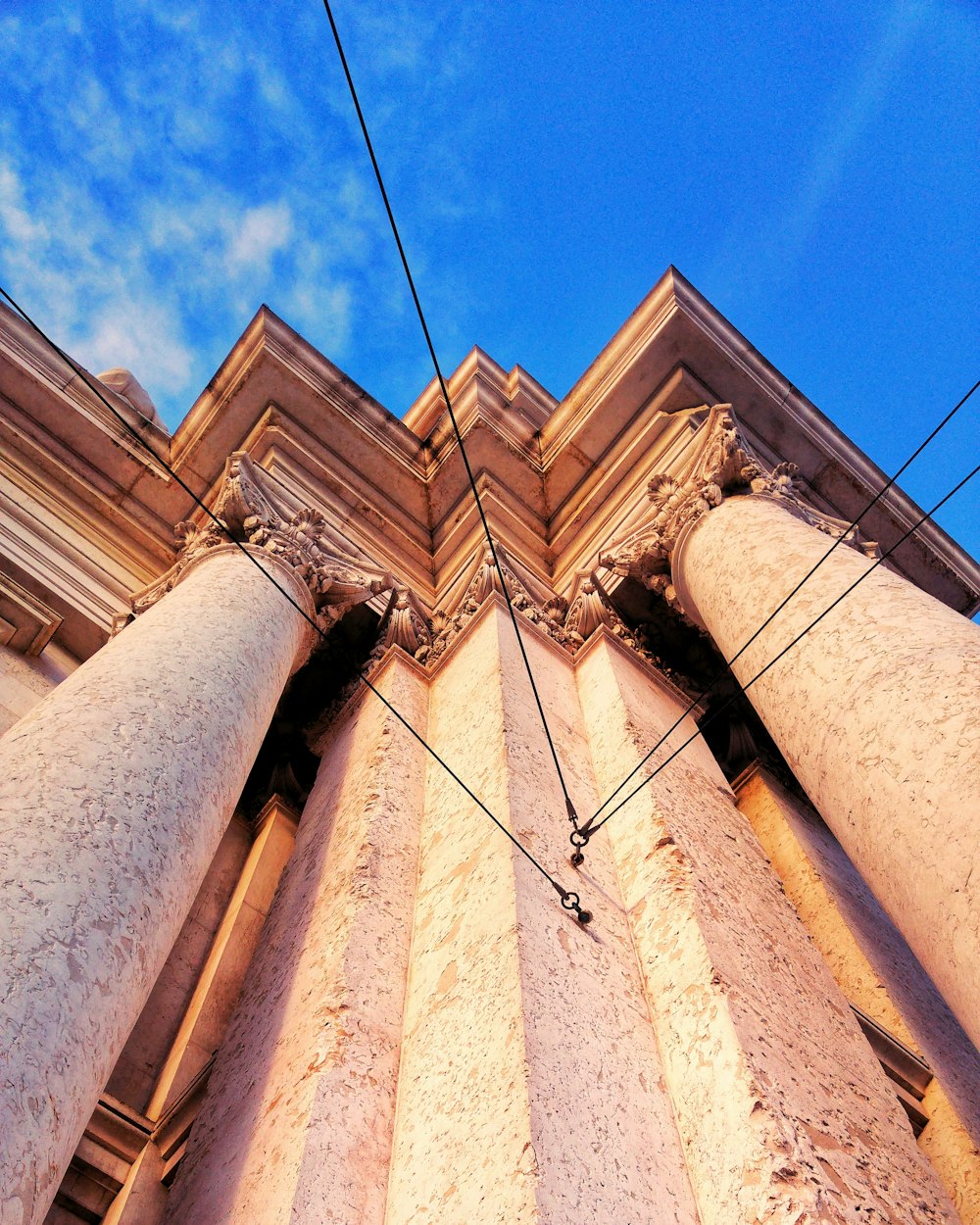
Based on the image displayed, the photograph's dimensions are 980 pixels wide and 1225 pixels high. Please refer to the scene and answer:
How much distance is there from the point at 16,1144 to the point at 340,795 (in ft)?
11.4

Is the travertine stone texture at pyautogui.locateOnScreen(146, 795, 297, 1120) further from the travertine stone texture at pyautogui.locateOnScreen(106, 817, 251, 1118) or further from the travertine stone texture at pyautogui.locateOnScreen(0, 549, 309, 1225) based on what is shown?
the travertine stone texture at pyautogui.locateOnScreen(0, 549, 309, 1225)

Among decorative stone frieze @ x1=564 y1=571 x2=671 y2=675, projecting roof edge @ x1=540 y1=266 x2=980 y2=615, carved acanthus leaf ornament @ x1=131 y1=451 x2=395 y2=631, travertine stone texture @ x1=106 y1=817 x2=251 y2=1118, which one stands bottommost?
travertine stone texture @ x1=106 y1=817 x2=251 y2=1118

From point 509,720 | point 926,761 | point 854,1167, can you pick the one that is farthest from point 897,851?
point 509,720

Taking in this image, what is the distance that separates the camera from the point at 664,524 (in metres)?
7.70

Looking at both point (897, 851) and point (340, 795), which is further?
point (340, 795)

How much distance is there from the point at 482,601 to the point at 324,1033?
13.5 feet

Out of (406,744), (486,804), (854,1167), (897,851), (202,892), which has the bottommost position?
(202,892)

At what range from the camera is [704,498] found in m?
7.46

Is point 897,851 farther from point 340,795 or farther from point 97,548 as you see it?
point 97,548

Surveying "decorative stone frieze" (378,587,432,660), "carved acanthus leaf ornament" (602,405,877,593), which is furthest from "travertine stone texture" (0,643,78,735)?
"carved acanthus leaf ornament" (602,405,877,593)

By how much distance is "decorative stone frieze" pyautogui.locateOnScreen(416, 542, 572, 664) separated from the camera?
7.66 meters

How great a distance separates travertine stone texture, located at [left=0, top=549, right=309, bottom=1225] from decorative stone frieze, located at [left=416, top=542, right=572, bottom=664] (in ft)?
6.59

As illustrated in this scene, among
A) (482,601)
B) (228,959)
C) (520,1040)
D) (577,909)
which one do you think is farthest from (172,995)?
(482,601)

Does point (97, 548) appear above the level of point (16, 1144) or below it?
below
